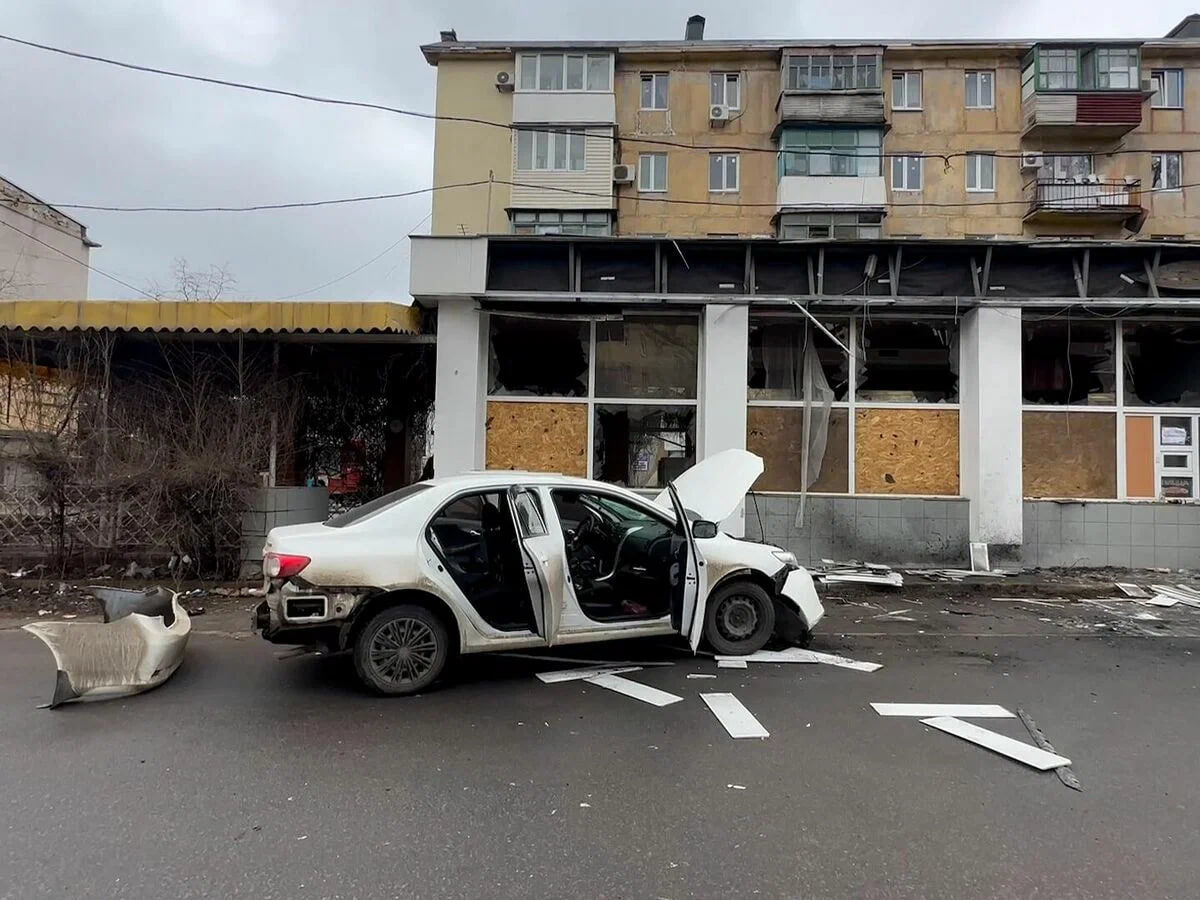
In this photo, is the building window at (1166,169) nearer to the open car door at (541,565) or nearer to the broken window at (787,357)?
the broken window at (787,357)

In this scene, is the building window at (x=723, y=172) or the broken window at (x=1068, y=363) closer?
the broken window at (x=1068, y=363)

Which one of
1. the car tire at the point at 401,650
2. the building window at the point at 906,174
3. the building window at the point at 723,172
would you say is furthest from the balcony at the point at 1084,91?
the car tire at the point at 401,650

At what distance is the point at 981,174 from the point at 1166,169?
22.0ft

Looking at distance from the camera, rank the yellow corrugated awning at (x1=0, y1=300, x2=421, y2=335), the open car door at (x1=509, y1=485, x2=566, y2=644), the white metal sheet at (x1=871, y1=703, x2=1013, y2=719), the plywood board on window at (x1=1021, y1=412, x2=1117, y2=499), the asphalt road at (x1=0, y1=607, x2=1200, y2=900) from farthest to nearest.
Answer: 1. the plywood board on window at (x1=1021, y1=412, x2=1117, y2=499)
2. the yellow corrugated awning at (x1=0, y1=300, x2=421, y2=335)
3. the open car door at (x1=509, y1=485, x2=566, y2=644)
4. the white metal sheet at (x1=871, y1=703, x2=1013, y2=719)
5. the asphalt road at (x1=0, y1=607, x2=1200, y2=900)

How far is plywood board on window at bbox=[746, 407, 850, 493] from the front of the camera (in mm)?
11172

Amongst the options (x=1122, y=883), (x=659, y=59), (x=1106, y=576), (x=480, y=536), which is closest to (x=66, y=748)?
(x=480, y=536)

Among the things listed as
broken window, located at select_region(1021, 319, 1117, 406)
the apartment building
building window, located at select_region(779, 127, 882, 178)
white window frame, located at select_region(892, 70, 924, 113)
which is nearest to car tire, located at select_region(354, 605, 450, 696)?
the apartment building

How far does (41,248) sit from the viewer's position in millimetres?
26531

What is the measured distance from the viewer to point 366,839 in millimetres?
3090

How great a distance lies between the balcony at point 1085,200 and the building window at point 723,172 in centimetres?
1104

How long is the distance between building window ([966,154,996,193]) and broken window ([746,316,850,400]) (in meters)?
21.1

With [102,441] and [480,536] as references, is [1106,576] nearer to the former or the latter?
[480,536]

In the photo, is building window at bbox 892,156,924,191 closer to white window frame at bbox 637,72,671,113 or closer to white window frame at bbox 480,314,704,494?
white window frame at bbox 637,72,671,113

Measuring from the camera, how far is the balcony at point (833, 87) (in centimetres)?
2655
